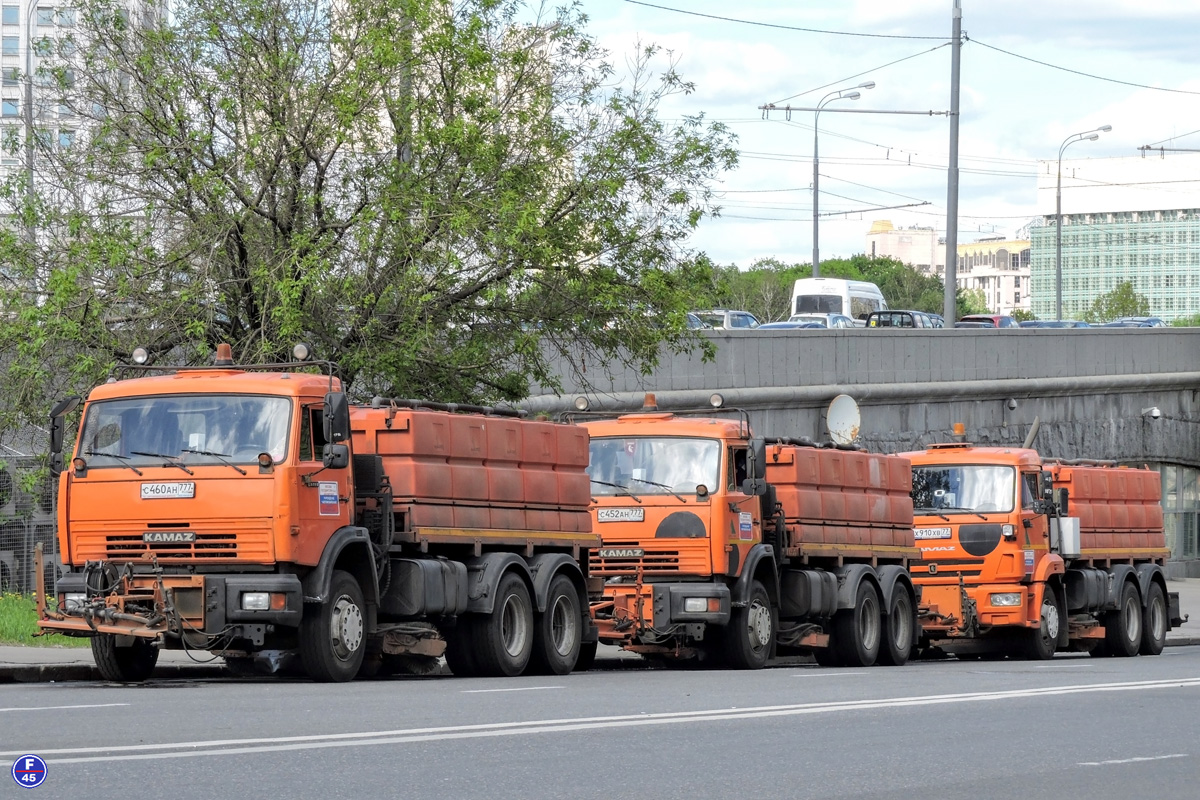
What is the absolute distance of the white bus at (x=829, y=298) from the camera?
66625mm

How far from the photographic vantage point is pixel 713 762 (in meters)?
9.27

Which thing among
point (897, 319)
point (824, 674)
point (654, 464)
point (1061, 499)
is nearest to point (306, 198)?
point (654, 464)

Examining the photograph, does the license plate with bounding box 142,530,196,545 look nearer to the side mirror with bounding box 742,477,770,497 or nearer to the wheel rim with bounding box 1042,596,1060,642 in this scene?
the side mirror with bounding box 742,477,770,497

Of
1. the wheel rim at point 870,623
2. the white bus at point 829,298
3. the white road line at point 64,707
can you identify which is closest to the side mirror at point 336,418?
the white road line at point 64,707

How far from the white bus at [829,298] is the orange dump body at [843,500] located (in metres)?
42.6

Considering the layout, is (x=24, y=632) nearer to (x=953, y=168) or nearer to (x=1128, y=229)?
(x=953, y=168)

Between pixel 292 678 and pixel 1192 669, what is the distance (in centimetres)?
909

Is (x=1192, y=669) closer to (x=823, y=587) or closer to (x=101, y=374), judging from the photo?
(x=823, y=587)

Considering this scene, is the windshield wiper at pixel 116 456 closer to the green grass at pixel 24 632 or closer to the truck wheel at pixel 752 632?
the green grass at pixel 24 632

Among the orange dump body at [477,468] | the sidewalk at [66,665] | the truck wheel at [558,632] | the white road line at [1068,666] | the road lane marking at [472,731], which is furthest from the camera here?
the white road line at [1068,666]

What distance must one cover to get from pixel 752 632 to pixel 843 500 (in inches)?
126

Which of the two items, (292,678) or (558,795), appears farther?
(292,678)

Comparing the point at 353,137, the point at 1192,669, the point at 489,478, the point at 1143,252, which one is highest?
the point at 1143,252

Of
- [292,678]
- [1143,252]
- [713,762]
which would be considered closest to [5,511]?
[292,678]
